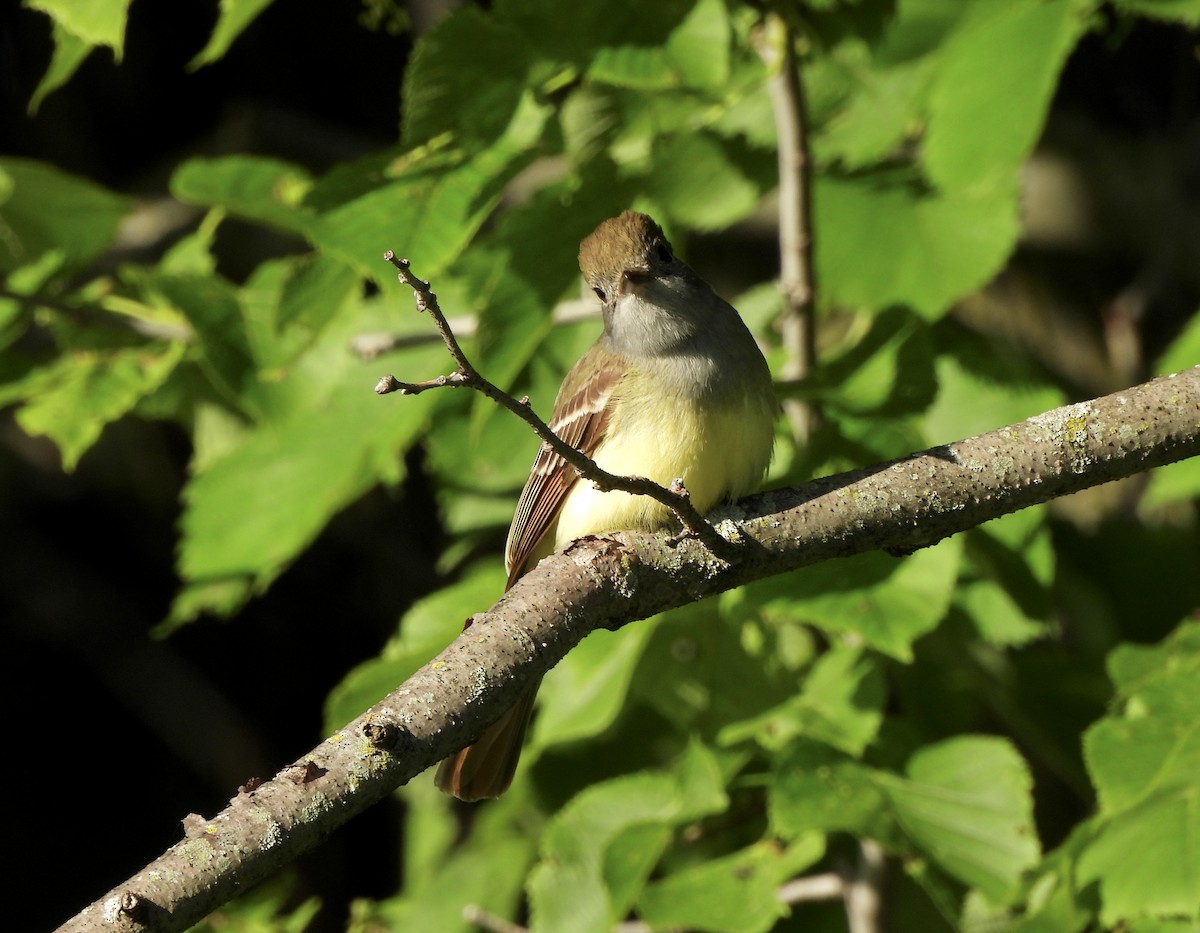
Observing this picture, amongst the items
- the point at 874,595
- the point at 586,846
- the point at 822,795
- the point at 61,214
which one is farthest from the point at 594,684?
the point at 61,214

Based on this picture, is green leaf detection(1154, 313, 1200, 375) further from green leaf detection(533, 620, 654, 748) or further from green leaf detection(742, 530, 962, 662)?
green leaf detection(533, 620, 654, 748)

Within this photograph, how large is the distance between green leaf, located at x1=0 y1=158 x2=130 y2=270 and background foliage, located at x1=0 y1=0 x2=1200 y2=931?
10mm

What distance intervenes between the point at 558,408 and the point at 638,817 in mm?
1117

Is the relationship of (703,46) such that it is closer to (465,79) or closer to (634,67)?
(634,67)

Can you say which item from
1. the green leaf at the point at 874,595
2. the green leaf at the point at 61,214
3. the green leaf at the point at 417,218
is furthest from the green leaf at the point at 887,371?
the green leaf at the point at 61,214

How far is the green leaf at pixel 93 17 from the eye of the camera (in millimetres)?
3115

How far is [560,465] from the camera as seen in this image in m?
3.71

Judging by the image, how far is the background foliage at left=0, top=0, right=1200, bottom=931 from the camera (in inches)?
134

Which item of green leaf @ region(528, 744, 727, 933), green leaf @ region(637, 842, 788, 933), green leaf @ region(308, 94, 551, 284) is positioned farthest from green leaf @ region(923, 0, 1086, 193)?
green leaf @ region(637, 842, 788, 933)

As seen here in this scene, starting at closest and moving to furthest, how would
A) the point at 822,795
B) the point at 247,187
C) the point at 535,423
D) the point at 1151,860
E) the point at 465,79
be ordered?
the point at 535,423, the point at 1151,860, the point at 465,79, the point at 822,795, the point at 247,187

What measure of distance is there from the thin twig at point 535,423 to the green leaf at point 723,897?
3.99 feet

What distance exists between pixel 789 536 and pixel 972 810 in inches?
46.5

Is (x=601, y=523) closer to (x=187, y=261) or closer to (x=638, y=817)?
(x=638, y=817)

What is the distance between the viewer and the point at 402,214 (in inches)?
A: 134
